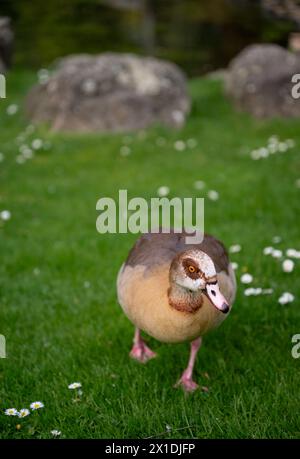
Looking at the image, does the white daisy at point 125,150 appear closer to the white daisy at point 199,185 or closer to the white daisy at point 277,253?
the white daisy at point 199,185

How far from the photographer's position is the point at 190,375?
4.38 m

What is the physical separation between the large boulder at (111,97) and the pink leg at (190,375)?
716 centimetres

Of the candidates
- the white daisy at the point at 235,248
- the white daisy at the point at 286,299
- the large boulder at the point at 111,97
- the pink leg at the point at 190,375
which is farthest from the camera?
the large boulder at the point at 111,97

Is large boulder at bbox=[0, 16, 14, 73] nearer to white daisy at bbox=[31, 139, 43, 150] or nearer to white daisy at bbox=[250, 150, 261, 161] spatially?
white daisy at bbox=[31, 139, 43, 150]

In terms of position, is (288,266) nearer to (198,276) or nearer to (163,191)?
(198,276)

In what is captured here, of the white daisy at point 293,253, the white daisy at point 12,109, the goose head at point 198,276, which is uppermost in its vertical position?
the goose head at point 198,276

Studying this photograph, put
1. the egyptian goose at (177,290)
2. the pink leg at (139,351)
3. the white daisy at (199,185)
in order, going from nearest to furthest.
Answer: the egyptian goose at (177,290)
the pink leg at (139,351)
the white daisy at (199,185)

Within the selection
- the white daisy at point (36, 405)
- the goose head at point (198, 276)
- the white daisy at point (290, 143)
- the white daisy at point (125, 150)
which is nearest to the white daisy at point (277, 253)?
the goose head at point (198, 276)

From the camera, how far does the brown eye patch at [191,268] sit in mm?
3770

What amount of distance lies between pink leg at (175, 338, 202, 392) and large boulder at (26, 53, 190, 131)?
716cm

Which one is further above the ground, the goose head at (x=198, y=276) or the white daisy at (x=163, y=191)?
the goose head at (x=198, y=276)

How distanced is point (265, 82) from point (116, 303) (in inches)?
288
